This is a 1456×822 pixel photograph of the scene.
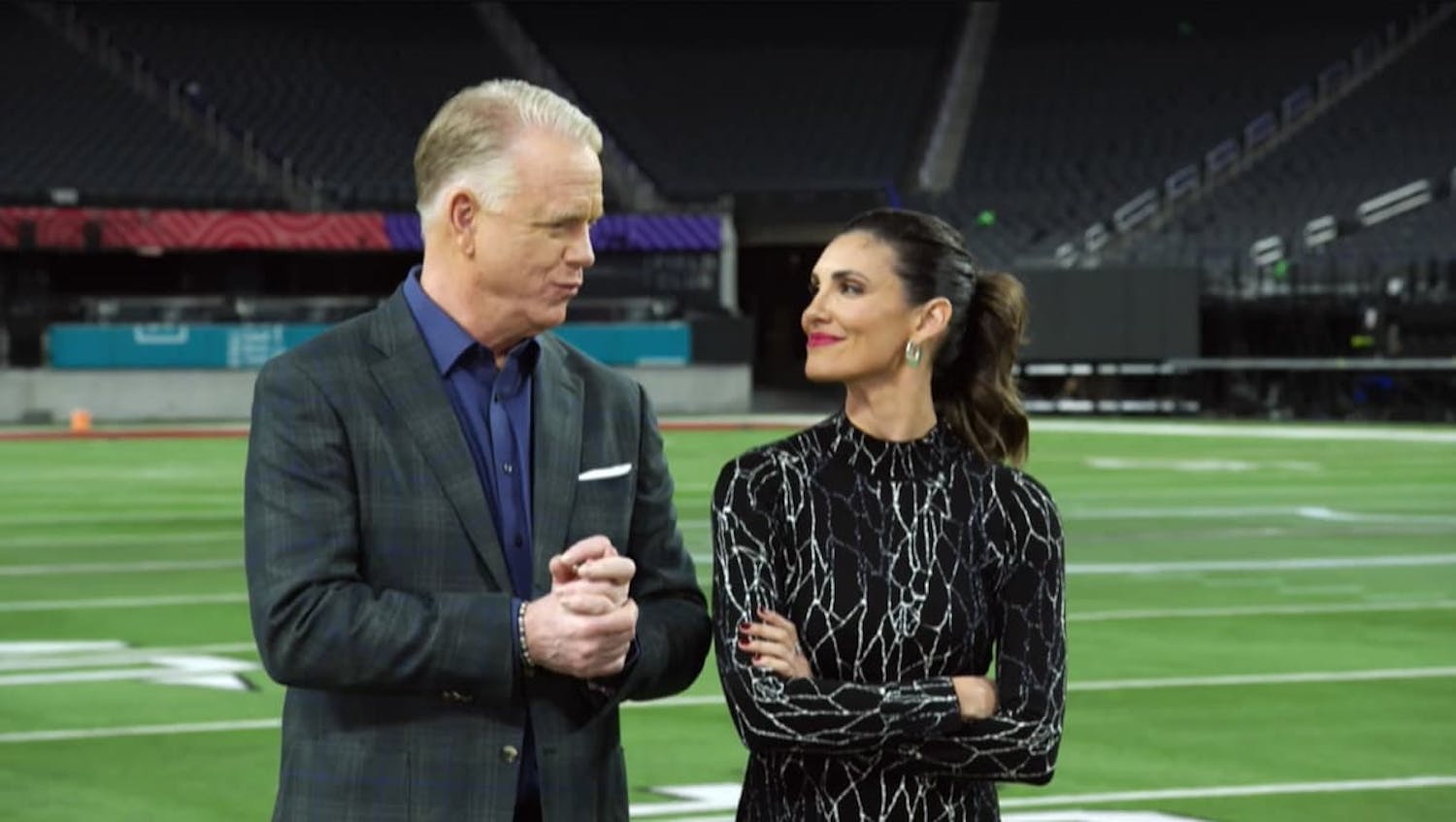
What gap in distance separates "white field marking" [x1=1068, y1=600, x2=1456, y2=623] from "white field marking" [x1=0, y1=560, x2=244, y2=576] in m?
5.58

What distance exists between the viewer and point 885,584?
434 centimetres

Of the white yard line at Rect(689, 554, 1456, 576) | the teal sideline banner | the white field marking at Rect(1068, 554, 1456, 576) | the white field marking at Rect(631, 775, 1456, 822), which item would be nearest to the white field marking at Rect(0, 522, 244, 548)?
the white yard line at Rect(689, 554, 1456, 576)

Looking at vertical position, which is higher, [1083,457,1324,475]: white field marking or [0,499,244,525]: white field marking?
[1083,457,1324,475]: white field marking

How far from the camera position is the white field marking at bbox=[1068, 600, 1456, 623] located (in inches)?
506

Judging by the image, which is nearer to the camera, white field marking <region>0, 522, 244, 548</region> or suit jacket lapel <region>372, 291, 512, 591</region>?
suit jacket lapel <region>372, 291, 512, 591</region>

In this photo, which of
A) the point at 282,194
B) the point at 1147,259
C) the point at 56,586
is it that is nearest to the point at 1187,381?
the point at 1147,259

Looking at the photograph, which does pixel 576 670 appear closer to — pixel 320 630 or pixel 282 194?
pixel 320 630

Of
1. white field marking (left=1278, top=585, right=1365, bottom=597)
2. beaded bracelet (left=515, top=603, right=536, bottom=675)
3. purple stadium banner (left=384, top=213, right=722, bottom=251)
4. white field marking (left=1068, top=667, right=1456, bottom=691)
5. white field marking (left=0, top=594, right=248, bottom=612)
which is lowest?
white field marking (left=1068, top=667, right=1456, bottom=691)

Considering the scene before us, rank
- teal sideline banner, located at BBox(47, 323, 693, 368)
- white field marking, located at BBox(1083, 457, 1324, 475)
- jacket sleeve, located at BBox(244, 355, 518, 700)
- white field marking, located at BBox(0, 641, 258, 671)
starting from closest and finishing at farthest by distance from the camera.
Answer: jacket sleeve, located at BBox(244, 355, 518, 700), white field marking, located at BBox(0, 641, 258, 671), white field marking, located at BBox(1083, 457, 1324, 475), teal sideline banner, located at BBox(47, 323, 693, 368)

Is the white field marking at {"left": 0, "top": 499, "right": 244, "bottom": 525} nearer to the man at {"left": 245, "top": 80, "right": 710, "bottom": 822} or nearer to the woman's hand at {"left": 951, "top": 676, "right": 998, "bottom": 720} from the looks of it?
the woman's hand at {"left": 951, "top": 676, "right": 998, "bottom": 720}

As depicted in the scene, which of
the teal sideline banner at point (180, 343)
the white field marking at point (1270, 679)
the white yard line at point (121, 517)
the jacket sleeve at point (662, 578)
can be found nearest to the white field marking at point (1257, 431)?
the teal sideline banner at point (180, 343)

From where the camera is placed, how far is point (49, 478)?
24812mm

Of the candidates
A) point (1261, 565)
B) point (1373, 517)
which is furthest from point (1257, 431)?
point (1261, 565)

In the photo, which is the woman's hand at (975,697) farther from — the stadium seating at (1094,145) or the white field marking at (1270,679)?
the stadium seating at (1094,145)
